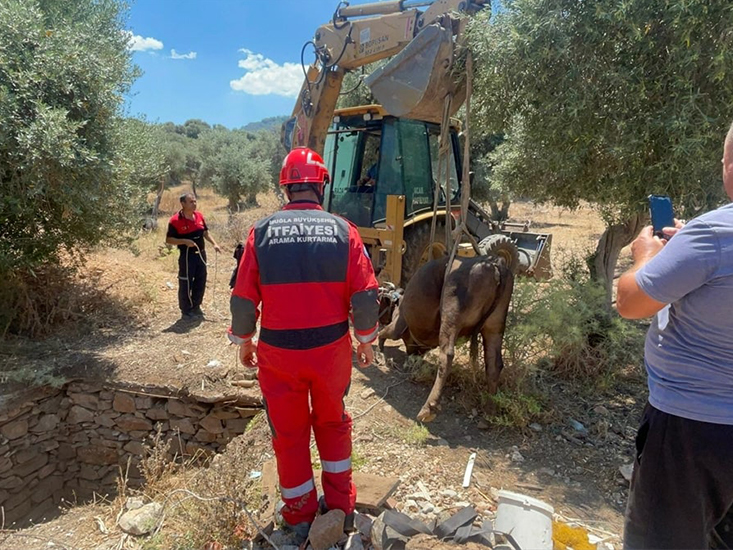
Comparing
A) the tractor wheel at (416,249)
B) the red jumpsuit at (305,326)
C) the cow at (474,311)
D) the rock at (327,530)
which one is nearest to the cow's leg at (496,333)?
the cow at (474,311)

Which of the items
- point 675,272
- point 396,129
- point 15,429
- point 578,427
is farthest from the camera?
point 396,129

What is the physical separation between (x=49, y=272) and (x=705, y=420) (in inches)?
297

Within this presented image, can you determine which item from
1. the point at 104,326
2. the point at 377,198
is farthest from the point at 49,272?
the point at 377,198

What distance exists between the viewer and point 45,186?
509cm

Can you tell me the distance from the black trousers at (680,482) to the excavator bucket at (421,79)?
132 inches

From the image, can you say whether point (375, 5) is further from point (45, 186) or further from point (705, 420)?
point (705, 420)

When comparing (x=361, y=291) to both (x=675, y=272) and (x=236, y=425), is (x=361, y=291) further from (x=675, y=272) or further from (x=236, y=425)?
(x=236, y=425)

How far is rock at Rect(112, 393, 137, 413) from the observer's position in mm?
5555

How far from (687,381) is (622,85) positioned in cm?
271

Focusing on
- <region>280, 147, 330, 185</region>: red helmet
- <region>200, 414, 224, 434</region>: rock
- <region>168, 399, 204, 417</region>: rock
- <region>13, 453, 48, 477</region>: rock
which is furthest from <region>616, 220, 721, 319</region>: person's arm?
<region>13, 453, 48, 477</region>: rock

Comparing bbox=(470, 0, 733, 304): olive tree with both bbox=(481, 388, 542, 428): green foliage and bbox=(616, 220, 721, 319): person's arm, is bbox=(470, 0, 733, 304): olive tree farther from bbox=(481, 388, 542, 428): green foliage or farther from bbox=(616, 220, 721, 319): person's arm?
bbox=(616, 220, 721, 319): person's arm

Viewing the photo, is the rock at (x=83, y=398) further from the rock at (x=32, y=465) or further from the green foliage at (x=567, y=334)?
the green foliage at (x=567, y=334)

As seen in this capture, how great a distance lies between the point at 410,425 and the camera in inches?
158

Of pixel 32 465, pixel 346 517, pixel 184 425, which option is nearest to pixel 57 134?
pixel 184 425
